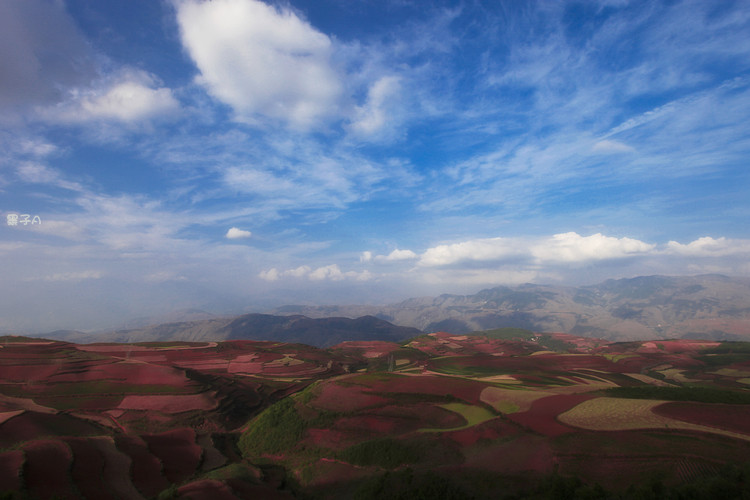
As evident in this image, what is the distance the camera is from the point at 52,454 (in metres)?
27.1

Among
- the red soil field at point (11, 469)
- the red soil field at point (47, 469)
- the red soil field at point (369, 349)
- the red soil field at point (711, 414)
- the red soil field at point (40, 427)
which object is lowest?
the red soil field at point (369, 349)

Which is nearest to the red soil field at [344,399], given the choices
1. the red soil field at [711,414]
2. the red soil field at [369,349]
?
the red soil field at [711,414]

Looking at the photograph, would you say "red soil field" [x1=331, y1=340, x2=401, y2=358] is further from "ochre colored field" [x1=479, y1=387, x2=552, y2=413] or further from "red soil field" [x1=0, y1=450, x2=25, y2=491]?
"red soil field" [x1=0, y1=450, x2=25, y2=491]

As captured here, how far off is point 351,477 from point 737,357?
13068 cm

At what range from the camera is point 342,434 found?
40375 mm

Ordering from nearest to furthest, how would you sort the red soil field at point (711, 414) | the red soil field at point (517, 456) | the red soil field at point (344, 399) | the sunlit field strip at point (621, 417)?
the red soil field at point (517, 456), the red soil field at point (711, 414), the sunlit field strip at point (621, 417), the red soil field at point (344, 399)

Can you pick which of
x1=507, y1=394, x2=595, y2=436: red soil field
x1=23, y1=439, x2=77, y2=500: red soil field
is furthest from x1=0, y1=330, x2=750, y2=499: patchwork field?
x1=507, y1=394, x2=595, y2=436: red soil field

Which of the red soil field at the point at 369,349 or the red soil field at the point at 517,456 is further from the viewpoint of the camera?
the red soil field at the point at 369,349

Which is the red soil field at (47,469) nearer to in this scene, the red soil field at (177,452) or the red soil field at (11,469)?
the red soil field at (11,469)

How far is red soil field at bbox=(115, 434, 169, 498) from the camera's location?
91.8ft

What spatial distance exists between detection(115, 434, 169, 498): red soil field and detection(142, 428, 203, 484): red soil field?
32.9 inches

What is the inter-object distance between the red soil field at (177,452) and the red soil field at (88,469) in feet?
17.7

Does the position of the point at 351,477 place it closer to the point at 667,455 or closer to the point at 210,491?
the point at 210,491

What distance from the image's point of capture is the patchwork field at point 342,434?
25.1m
